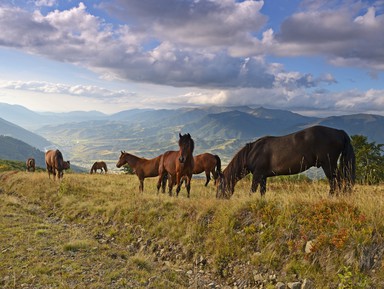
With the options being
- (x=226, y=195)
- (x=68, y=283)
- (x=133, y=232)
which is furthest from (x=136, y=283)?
(x=226, y=195)

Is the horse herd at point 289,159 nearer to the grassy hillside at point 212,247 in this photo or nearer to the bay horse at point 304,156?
the bay horse at point 304,156

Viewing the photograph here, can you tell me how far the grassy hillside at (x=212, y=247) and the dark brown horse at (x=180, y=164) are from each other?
102 inches

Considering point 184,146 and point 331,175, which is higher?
point 184,146

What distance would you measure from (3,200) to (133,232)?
10397 millimetres

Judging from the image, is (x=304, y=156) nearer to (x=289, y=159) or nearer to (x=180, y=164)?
(x=289, y=159)

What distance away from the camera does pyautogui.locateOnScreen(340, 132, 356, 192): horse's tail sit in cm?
984

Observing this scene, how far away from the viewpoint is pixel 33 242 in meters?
9.53

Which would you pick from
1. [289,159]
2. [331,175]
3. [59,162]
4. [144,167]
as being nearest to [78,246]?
[289,159]

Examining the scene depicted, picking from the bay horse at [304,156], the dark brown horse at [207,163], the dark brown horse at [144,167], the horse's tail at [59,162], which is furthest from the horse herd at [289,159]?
the horse's tail at [59,162]

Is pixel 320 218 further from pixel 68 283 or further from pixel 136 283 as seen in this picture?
pixel 68 283

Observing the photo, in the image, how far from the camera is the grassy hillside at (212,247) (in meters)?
6.55

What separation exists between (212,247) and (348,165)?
5.82m

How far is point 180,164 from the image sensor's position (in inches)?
566

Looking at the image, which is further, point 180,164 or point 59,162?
point 59,162
